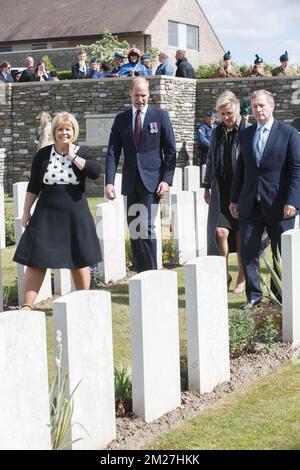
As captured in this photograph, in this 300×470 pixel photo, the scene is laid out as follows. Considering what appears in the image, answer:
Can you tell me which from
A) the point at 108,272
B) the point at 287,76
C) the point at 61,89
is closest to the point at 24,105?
the point at 61,89

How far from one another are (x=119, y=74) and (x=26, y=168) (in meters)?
3.57

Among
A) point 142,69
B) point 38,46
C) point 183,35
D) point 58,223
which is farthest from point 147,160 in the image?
point 183,35

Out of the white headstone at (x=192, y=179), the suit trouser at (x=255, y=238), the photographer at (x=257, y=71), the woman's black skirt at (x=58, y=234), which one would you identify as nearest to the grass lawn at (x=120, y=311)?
the suit trouser at (x=255, y=238)

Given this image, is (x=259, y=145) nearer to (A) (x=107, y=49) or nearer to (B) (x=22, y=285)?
(B) (x=22, y=285)

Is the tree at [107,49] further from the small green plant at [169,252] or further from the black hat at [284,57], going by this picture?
the small green plant at [169,252]

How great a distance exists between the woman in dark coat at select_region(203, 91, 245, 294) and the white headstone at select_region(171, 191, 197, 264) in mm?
1872

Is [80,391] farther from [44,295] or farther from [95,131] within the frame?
[95,131]

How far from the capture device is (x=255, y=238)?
26.8 ft

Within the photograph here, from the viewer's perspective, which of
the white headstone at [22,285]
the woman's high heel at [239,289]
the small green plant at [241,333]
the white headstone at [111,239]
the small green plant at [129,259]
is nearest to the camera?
the small green plant at [241,333]

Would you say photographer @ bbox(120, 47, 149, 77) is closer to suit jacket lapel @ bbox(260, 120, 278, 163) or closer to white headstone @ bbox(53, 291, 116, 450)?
suit jacket lapel @ bbox(260, 120, 278, 163)

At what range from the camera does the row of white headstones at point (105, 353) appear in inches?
163

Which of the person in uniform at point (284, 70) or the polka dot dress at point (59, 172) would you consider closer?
the polka dot dress at point (59, 172)

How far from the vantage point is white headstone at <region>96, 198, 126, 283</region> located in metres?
9.79

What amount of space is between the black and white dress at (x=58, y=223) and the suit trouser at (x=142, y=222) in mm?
1471
